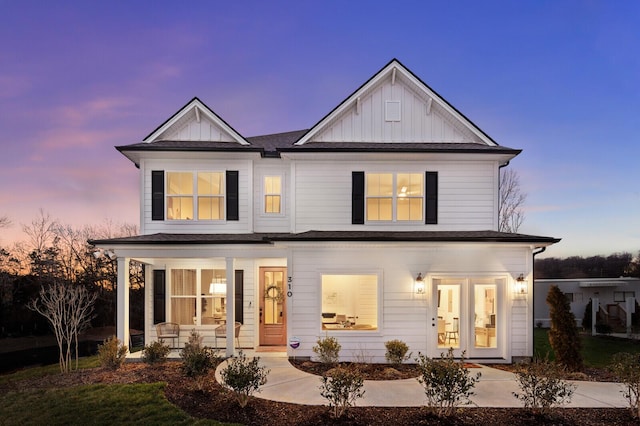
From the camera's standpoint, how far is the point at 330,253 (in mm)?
10961

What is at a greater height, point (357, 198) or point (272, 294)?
point (357, 198)

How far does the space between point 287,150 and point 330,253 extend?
3513mm

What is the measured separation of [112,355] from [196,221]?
4472mm

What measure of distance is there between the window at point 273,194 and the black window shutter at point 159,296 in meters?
4.24

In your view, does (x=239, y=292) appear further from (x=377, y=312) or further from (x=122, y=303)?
(x=377, y=312)

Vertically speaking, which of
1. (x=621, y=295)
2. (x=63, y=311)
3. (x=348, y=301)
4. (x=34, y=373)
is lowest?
(x=34, y=373)

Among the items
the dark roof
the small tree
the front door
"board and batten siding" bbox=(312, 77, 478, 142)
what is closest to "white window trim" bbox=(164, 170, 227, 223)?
the dark roof

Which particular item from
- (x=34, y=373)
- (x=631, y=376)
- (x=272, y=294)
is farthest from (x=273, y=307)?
(x=631, y=376)

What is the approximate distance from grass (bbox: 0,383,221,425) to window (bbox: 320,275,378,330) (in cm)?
478

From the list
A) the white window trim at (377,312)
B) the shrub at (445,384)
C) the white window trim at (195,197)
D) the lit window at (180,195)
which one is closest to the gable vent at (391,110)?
the white window trim at (377,312)

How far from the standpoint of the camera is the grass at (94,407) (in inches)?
258

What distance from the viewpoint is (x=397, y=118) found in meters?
12.4

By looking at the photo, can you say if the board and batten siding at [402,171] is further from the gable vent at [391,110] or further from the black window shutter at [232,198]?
the black window shutter at [232,198]

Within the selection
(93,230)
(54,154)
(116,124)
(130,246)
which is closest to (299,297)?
(130,246)
